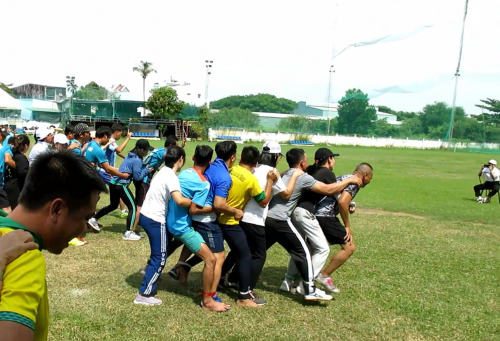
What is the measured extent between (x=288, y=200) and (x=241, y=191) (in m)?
0.75

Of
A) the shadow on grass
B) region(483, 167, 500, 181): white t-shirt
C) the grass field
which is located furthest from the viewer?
region(483, 167, 500, 181): white t-shirt

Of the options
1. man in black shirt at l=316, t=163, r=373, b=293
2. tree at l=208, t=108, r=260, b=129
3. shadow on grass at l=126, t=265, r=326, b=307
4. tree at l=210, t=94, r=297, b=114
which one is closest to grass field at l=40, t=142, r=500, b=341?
shadow on grass at l=126, t=265, r=326, b=307

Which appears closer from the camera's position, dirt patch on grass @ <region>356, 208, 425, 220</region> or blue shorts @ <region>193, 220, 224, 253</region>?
blue shorts @ <region>193, 220, 224, 253</region>

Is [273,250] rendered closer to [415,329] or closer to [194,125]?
[415,329]

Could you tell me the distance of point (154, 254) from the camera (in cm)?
587

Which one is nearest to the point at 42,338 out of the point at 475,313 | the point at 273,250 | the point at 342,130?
the point at 475,313

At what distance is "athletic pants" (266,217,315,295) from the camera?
20.1 ft

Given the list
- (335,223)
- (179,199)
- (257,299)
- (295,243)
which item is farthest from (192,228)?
(335,223)

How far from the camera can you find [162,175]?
602cm

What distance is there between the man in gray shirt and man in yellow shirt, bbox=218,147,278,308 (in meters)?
0.39

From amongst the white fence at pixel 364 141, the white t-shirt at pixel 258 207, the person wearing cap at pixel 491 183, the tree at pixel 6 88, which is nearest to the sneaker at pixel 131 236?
the white t-shirt at pixel 258 207

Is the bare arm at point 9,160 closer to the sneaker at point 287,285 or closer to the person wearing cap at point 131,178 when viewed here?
the person wearing cap at point 131,178

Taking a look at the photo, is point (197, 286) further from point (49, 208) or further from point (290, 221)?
point (49, 208)

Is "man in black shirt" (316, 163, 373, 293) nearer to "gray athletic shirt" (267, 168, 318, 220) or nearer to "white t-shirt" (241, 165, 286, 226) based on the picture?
"gray athletic shirt" (267, 168, 318, 220)
